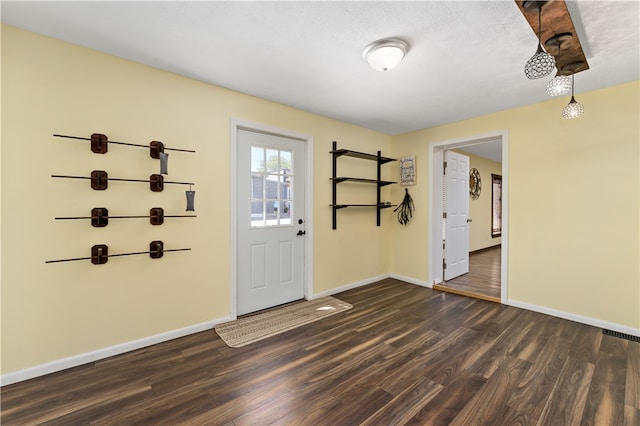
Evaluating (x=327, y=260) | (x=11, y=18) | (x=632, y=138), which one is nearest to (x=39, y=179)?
(x=11, y=18)

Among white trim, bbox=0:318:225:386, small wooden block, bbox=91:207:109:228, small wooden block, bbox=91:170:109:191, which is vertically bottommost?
white trim, bbox=0:318:225:386

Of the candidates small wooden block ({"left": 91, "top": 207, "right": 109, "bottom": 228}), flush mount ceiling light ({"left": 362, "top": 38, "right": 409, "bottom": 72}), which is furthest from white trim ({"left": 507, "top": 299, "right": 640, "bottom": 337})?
small wooden block ({"left": 91, "top": 207, "right": 109, "bottom": 228})

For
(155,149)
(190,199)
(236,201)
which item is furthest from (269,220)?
(155,149)

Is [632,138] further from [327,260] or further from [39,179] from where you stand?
Result: [39,179]

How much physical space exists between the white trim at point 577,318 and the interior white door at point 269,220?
2692 millimetres

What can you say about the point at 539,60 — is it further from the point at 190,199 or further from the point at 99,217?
the point at 99,217

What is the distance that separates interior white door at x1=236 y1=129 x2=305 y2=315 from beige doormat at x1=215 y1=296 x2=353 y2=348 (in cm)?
19

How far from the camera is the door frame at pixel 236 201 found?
2.87 meters

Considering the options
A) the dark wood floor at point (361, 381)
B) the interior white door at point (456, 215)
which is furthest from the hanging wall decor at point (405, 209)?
the dark wood floor at point (361, 381)

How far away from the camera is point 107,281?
7.25ft

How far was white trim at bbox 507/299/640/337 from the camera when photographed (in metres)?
2.64

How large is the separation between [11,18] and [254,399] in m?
2.96

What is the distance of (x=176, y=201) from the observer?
2547mm

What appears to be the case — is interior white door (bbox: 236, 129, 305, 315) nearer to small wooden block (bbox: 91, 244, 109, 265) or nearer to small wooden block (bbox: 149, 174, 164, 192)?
small wooden block (bbox: 149, 174, 164, 192)
